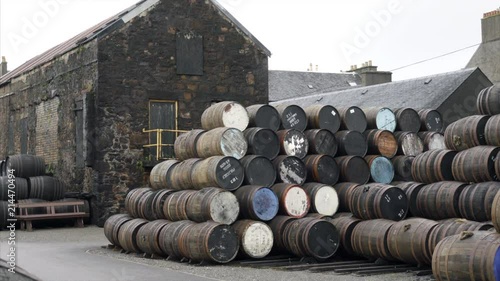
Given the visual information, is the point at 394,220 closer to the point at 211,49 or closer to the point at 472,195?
the point at 472,195

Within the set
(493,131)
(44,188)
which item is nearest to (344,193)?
(493,131)

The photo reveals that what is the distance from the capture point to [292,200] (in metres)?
13.4

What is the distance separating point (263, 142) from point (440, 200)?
147 inches

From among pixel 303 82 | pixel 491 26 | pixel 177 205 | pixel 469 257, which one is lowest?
pixel 469 257

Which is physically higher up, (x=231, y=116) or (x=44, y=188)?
(x=231, y=116)

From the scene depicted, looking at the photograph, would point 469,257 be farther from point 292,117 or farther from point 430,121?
point 430,121

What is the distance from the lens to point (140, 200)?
15.1 m

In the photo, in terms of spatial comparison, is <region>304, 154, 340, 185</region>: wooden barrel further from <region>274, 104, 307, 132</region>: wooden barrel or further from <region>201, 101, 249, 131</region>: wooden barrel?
<region>201, 101, 249, 131</region>: wooden barrel

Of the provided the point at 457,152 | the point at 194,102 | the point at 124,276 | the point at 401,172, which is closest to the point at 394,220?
the point at 457,152

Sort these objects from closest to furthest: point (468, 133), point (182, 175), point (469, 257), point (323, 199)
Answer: point (469, 257) < point (468, 133) < point (323, 199) < point (182, 175)

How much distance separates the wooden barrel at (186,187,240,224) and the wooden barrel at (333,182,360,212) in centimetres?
221

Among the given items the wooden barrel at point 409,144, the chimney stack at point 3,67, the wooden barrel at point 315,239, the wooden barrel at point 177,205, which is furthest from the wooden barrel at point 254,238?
the chimney stack at point 3,67

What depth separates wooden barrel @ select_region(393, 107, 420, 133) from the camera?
16.1 meters

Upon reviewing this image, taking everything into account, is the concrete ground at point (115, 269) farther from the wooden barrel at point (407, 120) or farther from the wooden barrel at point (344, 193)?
the wooden barrel at point (407, 120)
